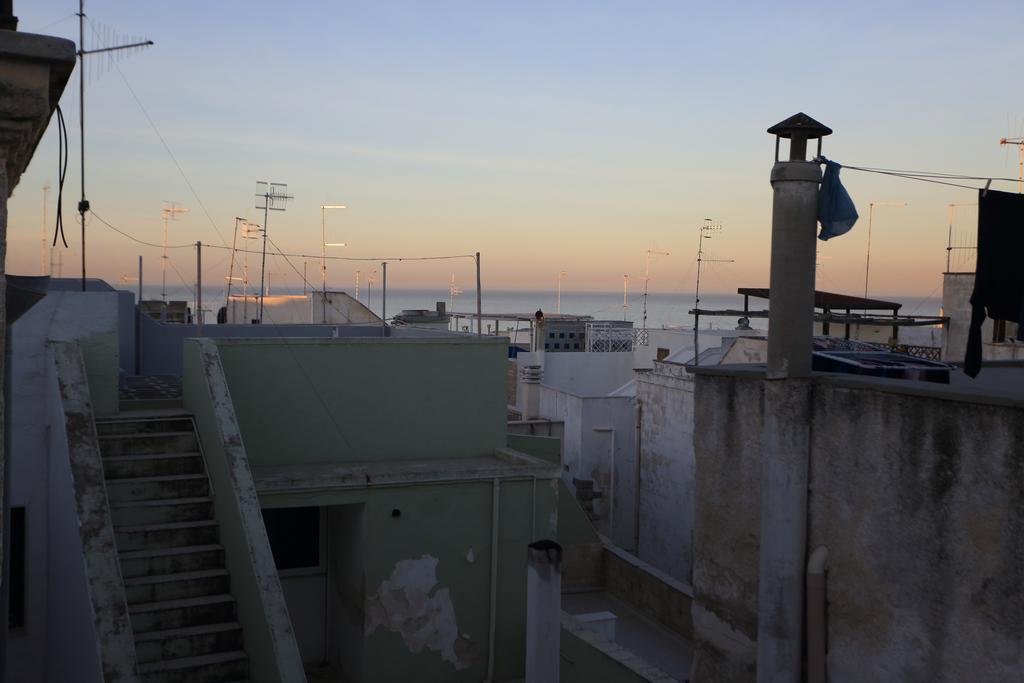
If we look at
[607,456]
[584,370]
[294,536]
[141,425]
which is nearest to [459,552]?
[294,536]

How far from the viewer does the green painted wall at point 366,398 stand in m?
10.9

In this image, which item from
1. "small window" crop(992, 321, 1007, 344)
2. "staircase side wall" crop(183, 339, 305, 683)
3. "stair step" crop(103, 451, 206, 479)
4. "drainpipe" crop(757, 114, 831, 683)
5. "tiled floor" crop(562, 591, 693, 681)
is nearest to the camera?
"drainpipe" crop(757, 114, 831, 683)

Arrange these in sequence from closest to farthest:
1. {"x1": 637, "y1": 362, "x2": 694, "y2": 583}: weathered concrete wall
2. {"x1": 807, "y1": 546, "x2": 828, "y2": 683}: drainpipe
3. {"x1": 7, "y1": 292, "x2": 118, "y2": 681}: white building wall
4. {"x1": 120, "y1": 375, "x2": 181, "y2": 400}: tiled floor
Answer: {"x1": 807, "y1": 546, "x2": 828, "y2": 683}: drainpipe → {"x1": 7, "y1": 292, "x2": 118, "y2": 681}: white building wall → {"x1": 120, "y1": 375, "x2": 181, "y2": 400}: tiled floor → {"x1": 637, "y1": 362, "x2": 694, "y2": 583}: weathered concrete wall

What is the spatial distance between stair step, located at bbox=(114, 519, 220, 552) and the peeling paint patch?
93.3 inches

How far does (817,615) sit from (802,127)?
316cm

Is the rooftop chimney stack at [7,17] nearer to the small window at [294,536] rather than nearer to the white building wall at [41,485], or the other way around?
the white building wall at [41,485]

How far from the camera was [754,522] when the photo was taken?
21.4ft

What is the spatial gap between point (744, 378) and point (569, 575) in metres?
9.66

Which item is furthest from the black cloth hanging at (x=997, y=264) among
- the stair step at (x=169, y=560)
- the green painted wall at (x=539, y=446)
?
the green painted wall at (x=539, y=446)

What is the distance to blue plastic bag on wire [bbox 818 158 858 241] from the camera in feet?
19.9

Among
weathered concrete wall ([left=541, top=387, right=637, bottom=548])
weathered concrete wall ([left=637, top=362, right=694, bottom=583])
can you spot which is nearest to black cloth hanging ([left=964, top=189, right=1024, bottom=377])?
weathered concrete wall ([left=637, top=362, right=694, bottom=583])

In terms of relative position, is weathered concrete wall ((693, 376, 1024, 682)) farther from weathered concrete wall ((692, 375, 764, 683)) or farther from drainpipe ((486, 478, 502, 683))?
drainpipe ((486, 478, 502, 683))

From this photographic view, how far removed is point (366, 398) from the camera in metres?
11.4

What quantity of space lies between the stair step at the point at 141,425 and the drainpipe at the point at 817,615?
658 cm
